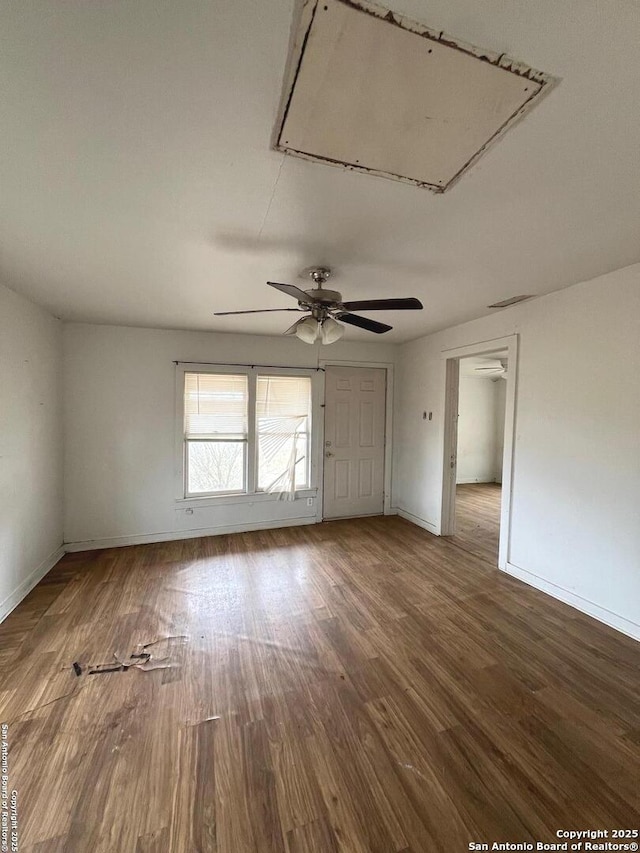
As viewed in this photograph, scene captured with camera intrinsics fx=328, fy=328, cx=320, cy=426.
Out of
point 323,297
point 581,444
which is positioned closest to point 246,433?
point 323,297

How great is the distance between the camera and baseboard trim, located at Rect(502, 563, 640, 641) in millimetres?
2239

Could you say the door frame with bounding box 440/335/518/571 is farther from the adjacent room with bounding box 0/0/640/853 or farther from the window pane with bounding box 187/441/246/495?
the window pane with bounding box 187/441/246/495

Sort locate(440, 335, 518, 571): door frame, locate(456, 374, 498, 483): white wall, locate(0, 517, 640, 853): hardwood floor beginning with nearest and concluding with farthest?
locate(0, 517, 640, 853): hardwood floor → locate(440, 335, 518, 571): door frame → locate(456, 374, 498, 483): white wall

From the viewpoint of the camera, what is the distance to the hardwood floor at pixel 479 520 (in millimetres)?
3680

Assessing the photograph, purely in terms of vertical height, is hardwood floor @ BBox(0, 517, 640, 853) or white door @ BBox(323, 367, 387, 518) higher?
white door @ BBox(323, 367, 387, 518)

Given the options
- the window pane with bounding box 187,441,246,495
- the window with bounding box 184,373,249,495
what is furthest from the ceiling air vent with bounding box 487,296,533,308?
the window pane with bounding box 187,441,246,495

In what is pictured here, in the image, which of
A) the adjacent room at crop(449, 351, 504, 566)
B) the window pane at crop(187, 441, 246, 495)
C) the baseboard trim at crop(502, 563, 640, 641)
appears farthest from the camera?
the adjacent room at crop(449, 351, 504, 566)

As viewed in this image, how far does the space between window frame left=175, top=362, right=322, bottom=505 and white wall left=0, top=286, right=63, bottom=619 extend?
115cm

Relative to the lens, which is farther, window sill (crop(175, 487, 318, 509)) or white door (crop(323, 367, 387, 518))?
white door (crop(323, 367, 387, 518))

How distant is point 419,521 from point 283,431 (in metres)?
2.19

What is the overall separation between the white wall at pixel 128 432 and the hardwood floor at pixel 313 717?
0.95 meters

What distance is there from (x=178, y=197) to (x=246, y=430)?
2882 mm

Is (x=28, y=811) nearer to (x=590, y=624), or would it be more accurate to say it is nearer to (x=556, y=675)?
(x=556, y=675)

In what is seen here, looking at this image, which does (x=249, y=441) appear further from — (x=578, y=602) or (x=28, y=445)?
(x=578, y=602)
